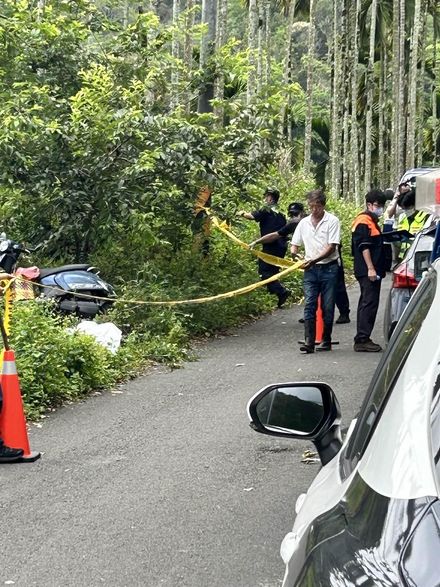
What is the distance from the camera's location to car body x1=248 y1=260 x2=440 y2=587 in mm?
1629

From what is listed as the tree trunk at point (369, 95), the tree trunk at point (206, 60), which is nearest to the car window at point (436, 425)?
the tree trunk at point (206, 60)

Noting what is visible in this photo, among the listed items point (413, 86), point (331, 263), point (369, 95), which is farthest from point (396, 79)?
point (331, 263)

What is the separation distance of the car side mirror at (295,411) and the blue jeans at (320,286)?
8.69 meters

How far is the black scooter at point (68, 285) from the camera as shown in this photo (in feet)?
37.6

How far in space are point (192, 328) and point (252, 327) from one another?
5.08ft

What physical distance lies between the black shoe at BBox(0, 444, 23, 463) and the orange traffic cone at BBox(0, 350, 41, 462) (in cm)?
3

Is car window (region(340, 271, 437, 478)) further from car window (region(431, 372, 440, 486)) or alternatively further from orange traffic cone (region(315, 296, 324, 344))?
orange traffic cone (region(315, 296, 324, 344))

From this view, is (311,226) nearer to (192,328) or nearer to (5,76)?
(192,328)

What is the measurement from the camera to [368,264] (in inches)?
464

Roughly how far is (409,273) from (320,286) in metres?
2.59

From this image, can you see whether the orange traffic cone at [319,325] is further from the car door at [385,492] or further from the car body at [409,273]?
the car door at [385,492]

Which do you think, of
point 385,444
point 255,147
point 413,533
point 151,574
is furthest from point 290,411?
point 255,147

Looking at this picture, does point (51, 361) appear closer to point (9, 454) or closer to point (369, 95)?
point (9, 454)

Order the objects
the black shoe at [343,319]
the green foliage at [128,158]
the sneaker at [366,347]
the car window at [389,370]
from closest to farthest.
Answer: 1. the car window at [389,370]
2. the sneaker at [366,347]
3. the green foliage at [128,158]
4. the black shoe at [343,319]
